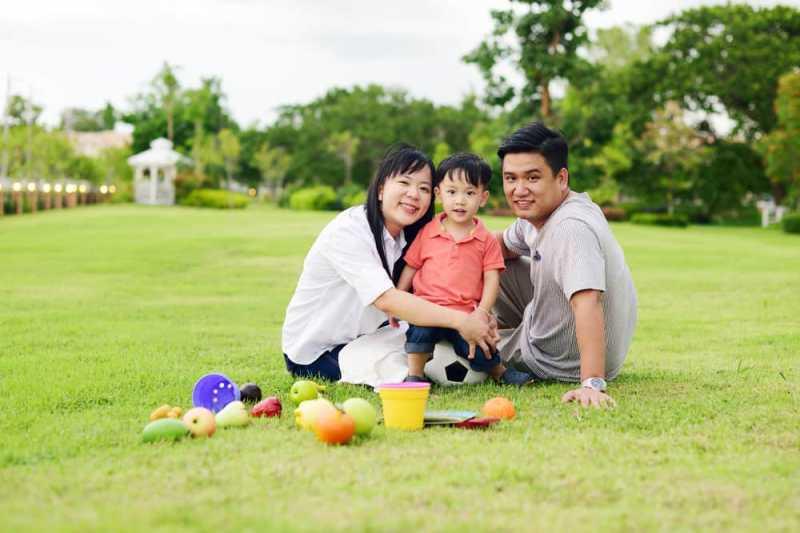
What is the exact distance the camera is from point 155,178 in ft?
165

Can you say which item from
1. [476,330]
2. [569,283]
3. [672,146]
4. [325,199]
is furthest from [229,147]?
[569,283]

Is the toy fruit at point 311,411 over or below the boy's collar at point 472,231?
below

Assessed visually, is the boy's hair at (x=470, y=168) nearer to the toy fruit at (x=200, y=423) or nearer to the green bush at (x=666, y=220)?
the toy fruit at (x=200, y=423)

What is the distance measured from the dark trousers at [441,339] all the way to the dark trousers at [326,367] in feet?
1.96

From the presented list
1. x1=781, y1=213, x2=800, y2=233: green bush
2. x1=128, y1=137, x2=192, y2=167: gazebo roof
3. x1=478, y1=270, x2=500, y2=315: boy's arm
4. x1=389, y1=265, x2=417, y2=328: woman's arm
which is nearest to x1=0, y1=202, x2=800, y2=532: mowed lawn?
x1=478, y1=270, x2=500, y2=315: boy's arm

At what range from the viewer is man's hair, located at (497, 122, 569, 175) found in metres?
5.00

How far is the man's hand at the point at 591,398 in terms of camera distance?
457 centimetres

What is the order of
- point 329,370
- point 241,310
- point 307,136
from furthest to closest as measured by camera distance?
point 307,136, point 241,310, point 329,370

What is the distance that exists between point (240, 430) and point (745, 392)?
2.81m

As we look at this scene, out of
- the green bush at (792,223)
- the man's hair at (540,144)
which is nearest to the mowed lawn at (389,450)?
the man's hair at (540,144)

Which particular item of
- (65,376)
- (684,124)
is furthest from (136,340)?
(684,124)

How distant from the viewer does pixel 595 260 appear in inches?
188

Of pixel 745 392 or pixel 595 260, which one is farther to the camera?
pixel 745 392

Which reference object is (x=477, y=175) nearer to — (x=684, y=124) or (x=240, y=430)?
(x=240, y=430)
